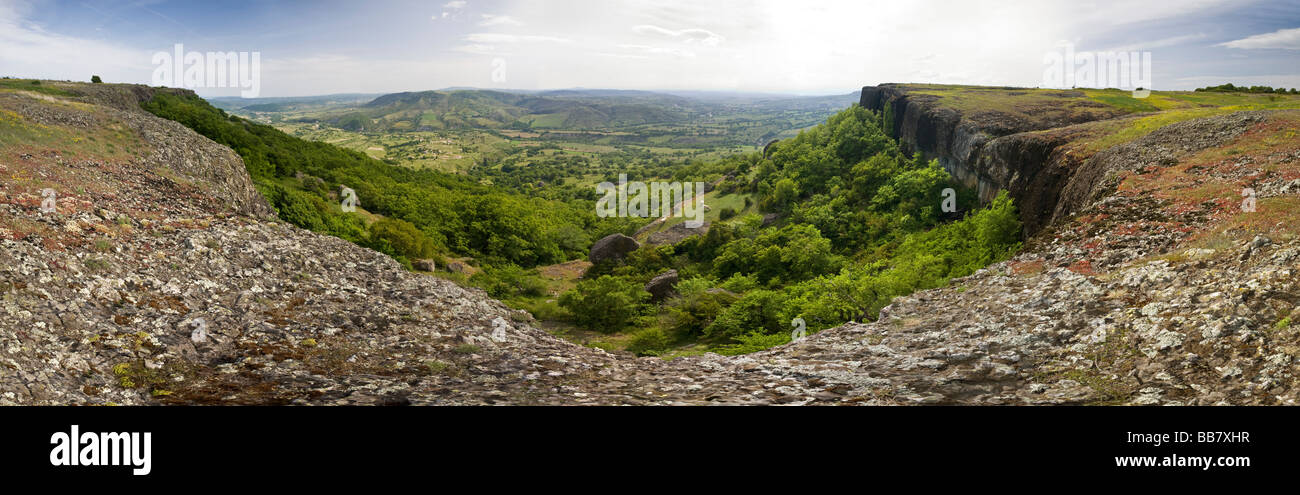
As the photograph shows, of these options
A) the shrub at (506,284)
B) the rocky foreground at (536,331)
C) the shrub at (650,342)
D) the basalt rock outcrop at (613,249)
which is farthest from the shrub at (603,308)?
the basalt rock outcrop at (613,249)

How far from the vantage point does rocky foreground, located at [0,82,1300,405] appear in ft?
29.3

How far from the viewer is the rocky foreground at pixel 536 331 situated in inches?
351

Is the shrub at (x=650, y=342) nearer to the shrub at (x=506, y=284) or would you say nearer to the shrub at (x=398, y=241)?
the shrub at (x=506, y=284)

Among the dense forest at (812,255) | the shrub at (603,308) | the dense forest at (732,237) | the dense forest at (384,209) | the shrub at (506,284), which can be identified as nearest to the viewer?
the dense forest at (812,255)

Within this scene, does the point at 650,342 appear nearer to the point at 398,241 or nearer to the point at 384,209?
the point at 398,241

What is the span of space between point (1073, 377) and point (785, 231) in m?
40.3

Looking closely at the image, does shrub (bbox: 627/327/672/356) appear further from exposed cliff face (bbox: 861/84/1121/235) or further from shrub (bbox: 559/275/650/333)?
exposed cliff face (bbox: 861/84/1121/235)

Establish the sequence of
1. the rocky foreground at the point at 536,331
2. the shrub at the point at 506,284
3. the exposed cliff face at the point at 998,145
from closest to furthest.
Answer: the rocky foreground at the point at 536,331, the exposed cliff face at the point at 998,145, the shrub at the point at 506,284

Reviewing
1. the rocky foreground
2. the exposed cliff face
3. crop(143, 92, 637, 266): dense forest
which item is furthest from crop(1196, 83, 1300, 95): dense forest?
crop(143, 92, 637, 266): dense forest

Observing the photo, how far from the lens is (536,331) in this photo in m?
16.2

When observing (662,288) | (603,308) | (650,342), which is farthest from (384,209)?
(650,342)

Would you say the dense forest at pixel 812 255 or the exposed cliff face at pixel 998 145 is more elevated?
the exposed cliff face at pixel 998 145

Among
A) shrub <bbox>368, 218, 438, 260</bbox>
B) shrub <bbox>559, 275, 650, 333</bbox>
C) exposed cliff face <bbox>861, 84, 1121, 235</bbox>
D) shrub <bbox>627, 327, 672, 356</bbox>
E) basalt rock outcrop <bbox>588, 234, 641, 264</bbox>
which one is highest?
exposed cliff face <bbox>861, 84, 1121, 235</bbox>

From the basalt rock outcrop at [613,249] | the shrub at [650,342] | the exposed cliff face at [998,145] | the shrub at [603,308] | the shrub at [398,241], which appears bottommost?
the shrub at [650,342]
